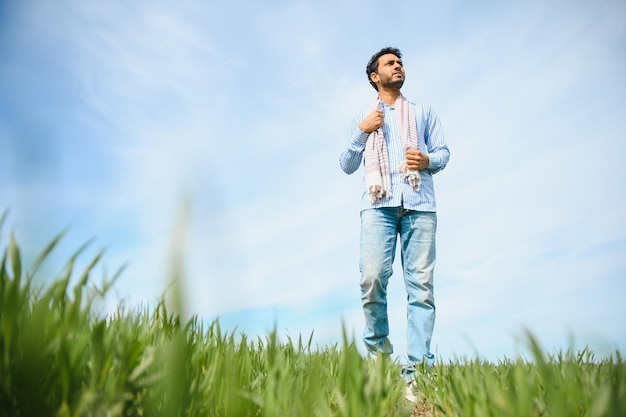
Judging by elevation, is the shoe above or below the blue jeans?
below

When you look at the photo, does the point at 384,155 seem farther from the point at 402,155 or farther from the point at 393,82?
the point at 393,82

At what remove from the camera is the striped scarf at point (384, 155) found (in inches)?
155

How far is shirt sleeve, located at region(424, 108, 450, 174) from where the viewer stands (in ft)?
13.5

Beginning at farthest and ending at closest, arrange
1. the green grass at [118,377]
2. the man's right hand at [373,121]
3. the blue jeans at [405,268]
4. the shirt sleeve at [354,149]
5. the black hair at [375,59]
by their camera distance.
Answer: the black hair at [375,59] < the shirt sleeve at [354,149] < the man's right hand at [373,121] < the blue jeans at [405,268] < the green grass at [118,377]

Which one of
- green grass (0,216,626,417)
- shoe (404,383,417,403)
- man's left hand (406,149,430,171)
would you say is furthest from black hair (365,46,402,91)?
green grass (0,216,626,417)

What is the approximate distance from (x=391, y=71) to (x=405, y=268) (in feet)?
5.69

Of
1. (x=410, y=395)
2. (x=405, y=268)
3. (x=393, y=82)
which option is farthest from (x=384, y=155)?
(x=410, y=395)

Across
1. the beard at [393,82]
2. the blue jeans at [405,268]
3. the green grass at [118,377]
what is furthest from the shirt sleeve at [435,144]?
the green grass at [118,377]

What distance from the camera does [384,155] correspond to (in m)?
4.12

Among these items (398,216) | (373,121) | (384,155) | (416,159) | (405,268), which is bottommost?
(405,268)

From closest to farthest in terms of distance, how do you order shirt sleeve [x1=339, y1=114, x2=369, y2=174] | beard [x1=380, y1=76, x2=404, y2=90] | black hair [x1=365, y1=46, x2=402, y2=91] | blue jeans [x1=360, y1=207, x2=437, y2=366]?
blue jeans [x1=360, y1=207, x2=437, y2=366] < shirt sleeve [x1=339, y1=114, x2=369, y2=174] < beard [x1=380, y1=76, x2=404, y2=90] < black hair [x1=365, y1=46, x2=402, y2=91]

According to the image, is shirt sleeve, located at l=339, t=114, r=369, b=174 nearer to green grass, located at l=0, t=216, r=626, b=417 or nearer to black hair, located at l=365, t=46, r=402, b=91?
black hair, located at l=365, t=46, r=402, b=91

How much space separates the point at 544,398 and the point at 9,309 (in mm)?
1700

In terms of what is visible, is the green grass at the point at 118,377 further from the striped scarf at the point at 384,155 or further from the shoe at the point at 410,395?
the striped scarf at the point at 384,155
